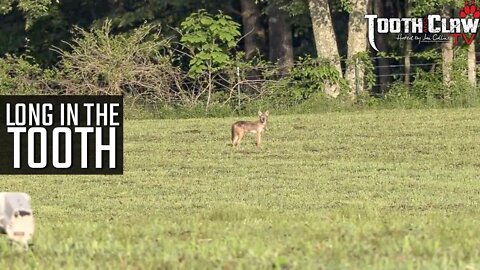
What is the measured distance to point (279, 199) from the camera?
63.7 feet

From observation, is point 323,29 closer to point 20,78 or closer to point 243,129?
point 20,78

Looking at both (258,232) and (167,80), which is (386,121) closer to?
(167,80)

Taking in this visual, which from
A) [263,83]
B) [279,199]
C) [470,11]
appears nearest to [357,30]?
[470,11]

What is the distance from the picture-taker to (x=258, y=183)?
21.8 meters

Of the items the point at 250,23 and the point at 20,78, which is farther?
the point at 250,23

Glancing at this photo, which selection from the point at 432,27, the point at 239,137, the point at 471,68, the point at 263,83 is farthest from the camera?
the point at 432,27

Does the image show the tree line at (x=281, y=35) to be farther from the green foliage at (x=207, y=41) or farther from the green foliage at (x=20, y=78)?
the green foliage at (x=20, y=78)

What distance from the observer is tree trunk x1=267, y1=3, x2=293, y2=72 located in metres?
49.1

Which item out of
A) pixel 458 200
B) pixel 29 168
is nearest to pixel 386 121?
pixel 29 168

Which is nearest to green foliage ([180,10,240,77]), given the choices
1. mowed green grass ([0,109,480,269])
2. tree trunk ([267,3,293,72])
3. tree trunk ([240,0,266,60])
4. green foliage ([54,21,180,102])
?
green foliage ([54,21,180,102])

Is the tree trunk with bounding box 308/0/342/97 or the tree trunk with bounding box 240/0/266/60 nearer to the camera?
the tree trunk with bounding box 308/0/342/97

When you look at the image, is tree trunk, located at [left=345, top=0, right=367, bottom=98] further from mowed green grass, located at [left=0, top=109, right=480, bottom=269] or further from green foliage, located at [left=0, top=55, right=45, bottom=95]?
green foliage, located at [left=0, top=55, right=45, bottom=95]

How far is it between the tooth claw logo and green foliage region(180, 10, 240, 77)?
472 centimetres

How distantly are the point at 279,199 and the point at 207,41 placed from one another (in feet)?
71.9
